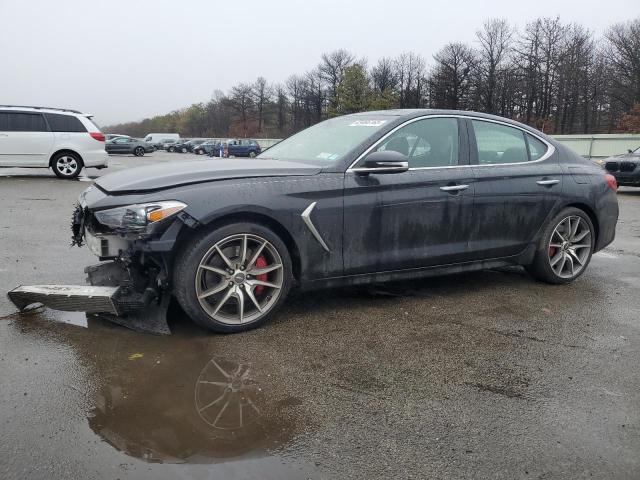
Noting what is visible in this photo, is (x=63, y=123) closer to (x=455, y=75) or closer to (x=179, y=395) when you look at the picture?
(x=179, y=395)

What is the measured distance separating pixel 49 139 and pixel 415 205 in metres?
13.2

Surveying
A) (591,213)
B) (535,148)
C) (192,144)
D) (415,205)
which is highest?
(192,144)

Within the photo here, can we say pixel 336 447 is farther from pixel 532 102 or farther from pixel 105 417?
pixel 532 102

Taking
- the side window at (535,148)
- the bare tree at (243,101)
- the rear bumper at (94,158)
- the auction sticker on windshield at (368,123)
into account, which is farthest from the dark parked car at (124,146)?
the bare tree at (243,101)

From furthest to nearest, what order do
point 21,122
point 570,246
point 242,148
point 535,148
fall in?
point 242,148
point 21,122
point 570,246
point 535,148

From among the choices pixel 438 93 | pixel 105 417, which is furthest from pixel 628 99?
pixel 105 417

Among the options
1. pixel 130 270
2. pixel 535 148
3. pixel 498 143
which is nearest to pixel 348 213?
pixel 130 270

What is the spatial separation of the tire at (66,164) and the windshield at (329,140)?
11.6 m

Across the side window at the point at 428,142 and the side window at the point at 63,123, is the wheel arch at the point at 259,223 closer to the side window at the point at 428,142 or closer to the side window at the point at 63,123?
the side window at the point at 428,142

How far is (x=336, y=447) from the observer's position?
2.49m

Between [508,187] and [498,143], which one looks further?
[498,143]

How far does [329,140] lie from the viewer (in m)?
4.66

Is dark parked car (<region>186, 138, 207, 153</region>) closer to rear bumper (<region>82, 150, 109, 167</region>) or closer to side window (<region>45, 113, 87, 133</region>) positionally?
rear bumper (<region>82, 150, 109, 167</region>)

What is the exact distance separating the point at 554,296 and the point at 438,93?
7133 cm
